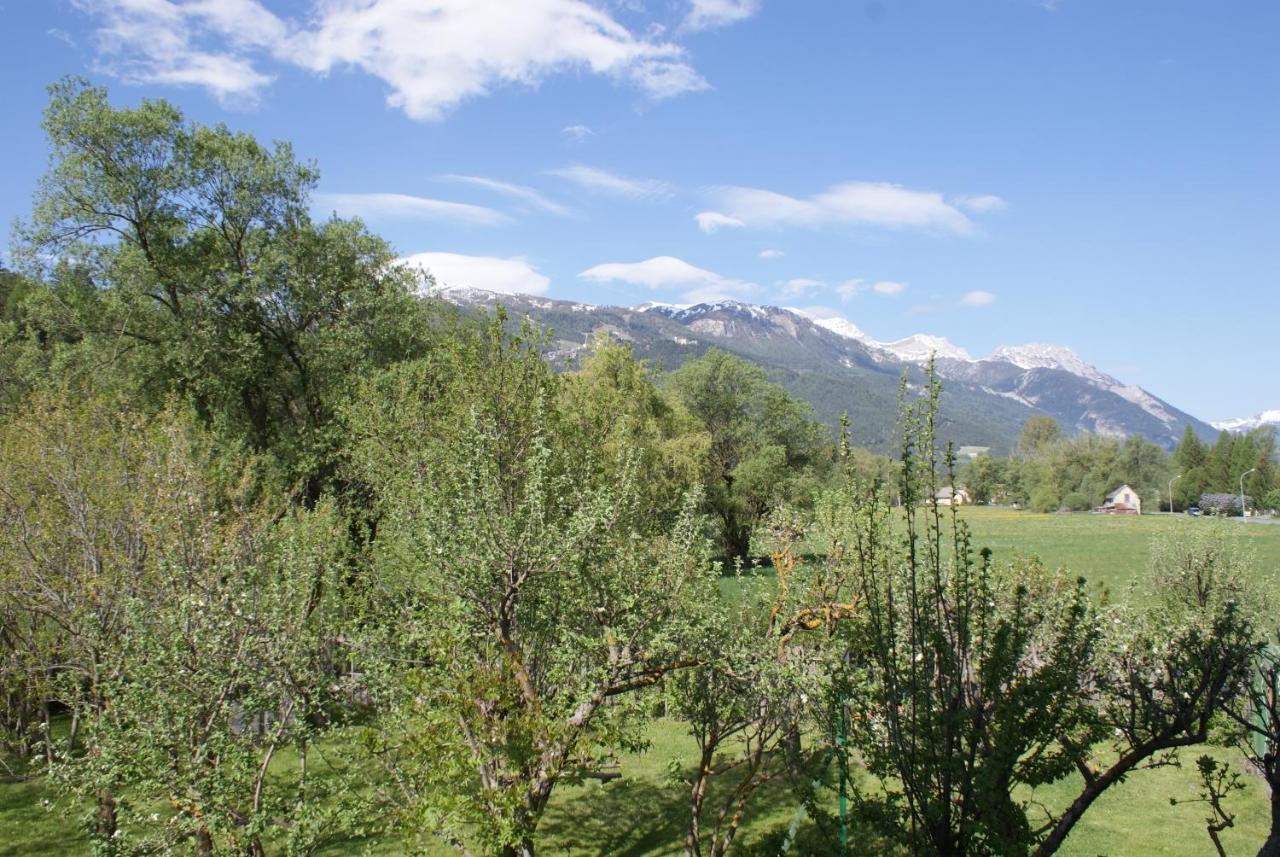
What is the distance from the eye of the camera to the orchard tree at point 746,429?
46.4 metres

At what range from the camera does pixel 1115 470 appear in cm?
14100

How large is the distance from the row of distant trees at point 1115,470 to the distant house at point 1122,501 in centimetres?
171

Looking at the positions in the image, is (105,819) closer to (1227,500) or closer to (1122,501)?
(1227,500)

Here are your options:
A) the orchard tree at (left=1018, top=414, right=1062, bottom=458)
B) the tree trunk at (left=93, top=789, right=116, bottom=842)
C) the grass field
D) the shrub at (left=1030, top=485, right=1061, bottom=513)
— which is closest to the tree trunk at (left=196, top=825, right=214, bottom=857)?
the tree trunk at (left=93, top=789, right=116, bottom=842)

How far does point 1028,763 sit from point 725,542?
4122 cm

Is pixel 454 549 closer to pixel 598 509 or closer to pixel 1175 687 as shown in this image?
pixel 598 509

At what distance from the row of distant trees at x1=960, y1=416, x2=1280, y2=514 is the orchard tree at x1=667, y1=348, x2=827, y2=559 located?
78149 millimetres

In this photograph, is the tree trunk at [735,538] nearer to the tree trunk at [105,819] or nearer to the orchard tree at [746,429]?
the orchard tree at [746,429]

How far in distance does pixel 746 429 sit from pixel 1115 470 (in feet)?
402

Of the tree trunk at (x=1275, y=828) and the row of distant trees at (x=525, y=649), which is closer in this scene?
the tree trunk at (x=1275, y=828)

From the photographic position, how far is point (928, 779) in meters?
5.03

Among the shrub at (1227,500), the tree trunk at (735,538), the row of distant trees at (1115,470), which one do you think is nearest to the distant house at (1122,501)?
the row of distant trees at (1115,470)

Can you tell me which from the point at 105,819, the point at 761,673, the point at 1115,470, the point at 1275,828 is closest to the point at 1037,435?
the point at 1115,470

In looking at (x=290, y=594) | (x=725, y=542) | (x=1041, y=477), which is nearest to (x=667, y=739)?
(x=290, y=594)
